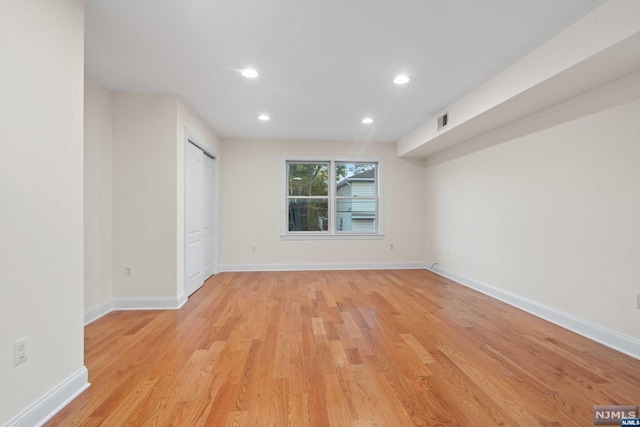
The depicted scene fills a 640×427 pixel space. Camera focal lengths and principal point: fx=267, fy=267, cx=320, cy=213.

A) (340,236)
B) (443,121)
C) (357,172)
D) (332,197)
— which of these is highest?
(443,121)

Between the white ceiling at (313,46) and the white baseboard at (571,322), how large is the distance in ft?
8.28

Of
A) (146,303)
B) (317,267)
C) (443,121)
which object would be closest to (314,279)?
(317,267)

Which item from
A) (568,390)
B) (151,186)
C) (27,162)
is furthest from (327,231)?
(27,162)

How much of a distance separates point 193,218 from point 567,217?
444cm

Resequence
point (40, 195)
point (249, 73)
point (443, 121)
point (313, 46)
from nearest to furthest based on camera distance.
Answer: point (40, 195) < point (313, 46) < point (249, 73) < point (443, 121)

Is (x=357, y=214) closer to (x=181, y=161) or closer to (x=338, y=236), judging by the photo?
(x=338, y=236)

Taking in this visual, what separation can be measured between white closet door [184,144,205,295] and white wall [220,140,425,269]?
0.97 meters

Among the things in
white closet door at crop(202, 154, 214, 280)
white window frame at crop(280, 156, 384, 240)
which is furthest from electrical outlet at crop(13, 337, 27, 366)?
white window frame at crop(280, 156, 384, 240)

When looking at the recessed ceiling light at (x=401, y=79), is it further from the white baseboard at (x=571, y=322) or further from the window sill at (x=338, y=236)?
the window sill at (x=338, y=236)

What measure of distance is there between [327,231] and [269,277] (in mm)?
1501

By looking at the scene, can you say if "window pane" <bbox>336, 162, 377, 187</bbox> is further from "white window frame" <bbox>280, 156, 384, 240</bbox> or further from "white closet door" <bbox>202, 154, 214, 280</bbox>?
"white closet door" <bbox>202, 154, 214, 280</bbox>

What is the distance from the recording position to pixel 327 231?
18.0ft

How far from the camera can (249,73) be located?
8.98ft

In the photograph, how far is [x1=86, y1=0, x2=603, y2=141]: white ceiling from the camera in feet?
6.13
